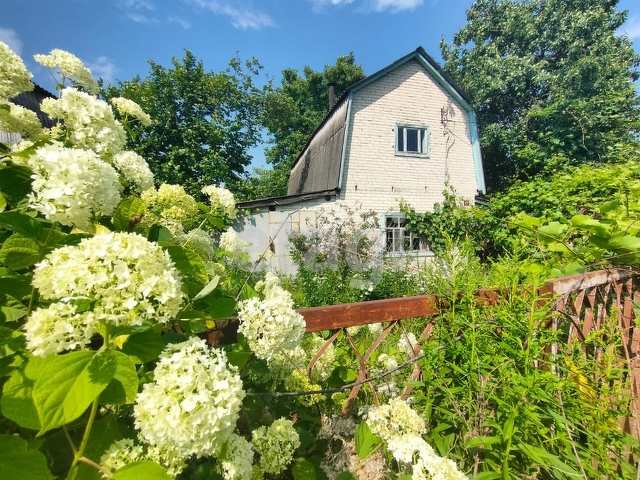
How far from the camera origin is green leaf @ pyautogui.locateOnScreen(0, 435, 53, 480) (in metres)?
0.53

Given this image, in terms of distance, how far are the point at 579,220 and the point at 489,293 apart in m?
0.68

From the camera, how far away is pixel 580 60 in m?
13.5

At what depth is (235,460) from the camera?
0.76 m

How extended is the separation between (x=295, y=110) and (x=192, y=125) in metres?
11.2

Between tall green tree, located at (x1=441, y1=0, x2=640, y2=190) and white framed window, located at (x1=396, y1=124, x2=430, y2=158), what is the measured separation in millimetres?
5170

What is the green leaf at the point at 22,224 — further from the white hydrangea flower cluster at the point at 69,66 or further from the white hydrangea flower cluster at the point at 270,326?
the white hydrangea flower cluster at the point at 69,66

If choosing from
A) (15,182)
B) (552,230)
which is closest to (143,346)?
(15,182)

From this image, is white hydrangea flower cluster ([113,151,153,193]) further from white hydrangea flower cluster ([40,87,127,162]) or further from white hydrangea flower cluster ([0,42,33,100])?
white hydrangea flower cluster ([0,42,33,100])

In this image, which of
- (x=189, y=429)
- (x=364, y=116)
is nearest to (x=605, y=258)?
(x=189, y=429)

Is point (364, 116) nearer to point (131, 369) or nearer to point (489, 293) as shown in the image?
point (489, 293)

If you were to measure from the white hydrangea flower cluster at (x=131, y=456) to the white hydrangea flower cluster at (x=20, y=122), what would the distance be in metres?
1.14

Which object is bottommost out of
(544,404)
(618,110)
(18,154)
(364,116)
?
(544,404)

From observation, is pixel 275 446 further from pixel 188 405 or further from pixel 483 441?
pixel 483 441

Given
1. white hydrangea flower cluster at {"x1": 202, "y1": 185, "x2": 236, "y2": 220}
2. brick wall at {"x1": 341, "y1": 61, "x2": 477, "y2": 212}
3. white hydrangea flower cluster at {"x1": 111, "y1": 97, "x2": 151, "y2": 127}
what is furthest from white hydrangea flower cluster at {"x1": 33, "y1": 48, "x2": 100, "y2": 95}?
brick wall at {"x1": 341, "y1": 61, "x2": 477, "y2": 212}
